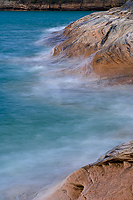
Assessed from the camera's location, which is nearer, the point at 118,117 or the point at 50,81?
the point at 118,117

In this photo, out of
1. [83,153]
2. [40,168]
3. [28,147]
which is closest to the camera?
[40,168]

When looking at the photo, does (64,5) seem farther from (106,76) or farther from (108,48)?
(106,76)

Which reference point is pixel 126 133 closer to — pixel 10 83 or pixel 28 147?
pixel 28 147

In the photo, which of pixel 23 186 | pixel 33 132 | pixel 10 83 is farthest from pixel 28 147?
pixel 10 83

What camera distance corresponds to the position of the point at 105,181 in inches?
81.6

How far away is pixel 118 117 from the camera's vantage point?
4.74 meters

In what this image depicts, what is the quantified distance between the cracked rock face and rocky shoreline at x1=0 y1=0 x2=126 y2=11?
7284 centimetres

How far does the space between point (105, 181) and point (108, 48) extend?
17.5 ft

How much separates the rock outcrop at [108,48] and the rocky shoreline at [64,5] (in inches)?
2547

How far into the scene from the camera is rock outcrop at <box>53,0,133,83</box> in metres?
6.54

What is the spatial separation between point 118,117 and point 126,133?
655mm

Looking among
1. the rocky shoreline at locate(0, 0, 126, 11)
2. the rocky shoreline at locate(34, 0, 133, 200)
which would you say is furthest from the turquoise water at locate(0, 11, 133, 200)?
the rocky shoreline at locate(0, 0, 126, 11)

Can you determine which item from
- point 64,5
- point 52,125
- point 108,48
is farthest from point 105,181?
point 64,5

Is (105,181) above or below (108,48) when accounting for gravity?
below
